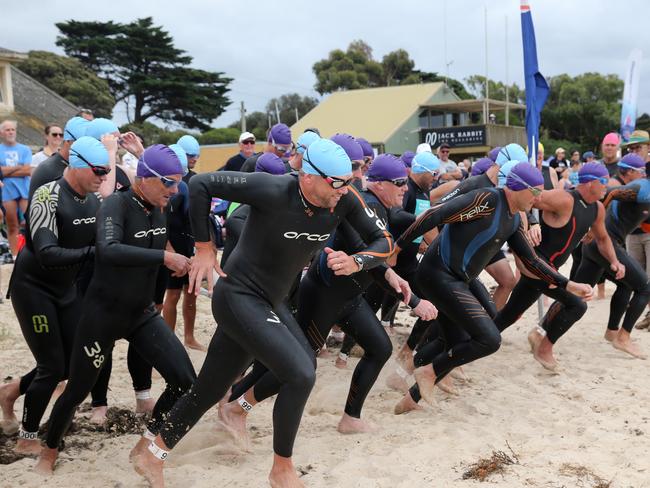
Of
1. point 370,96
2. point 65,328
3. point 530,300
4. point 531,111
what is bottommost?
point 530,300

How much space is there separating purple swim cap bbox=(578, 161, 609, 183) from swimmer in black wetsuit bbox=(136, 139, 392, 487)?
12.0 feet

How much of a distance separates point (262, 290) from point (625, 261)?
16.3 ft

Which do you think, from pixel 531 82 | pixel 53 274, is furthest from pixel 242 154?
pixel 53 274

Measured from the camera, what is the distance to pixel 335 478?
4188mm

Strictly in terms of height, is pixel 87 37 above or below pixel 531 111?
above

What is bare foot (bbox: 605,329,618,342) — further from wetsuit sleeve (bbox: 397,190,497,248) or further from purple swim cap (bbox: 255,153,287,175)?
purple swim cap (bbox: 255,153,287,175)

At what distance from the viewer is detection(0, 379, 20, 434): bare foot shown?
4824 millimetres

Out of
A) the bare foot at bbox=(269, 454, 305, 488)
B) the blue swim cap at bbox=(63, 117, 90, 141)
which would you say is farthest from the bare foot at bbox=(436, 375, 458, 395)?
the blue swim cap at bbox=(63, 117, 90, 141)

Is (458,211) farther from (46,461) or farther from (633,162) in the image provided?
(633,162)

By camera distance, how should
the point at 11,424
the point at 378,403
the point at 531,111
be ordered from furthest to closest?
1. the point at 531,111
2. the point at 378,403
3. the point at 11,424

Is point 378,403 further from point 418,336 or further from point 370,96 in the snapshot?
point 370,96

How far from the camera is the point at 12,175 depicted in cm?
942

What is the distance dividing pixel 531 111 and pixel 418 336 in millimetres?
3978

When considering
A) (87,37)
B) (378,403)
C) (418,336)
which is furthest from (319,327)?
(87,37)
